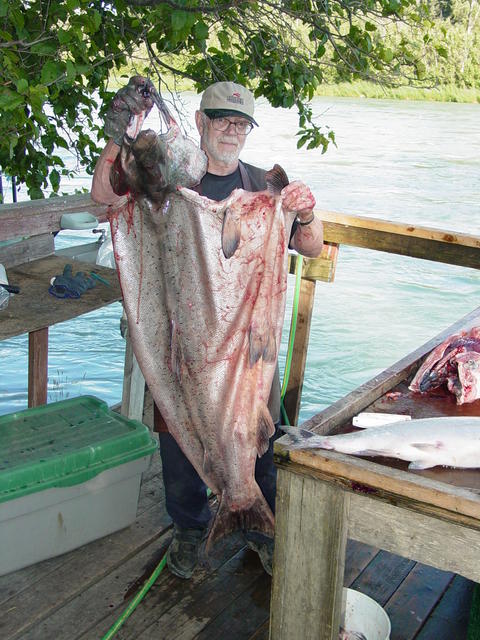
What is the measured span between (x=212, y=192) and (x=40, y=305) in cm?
106

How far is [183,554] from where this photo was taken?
10.2ft

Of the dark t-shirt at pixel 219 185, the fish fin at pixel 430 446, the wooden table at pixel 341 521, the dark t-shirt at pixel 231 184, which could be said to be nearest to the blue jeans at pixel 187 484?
the dark t-shirt at pixel 231 184

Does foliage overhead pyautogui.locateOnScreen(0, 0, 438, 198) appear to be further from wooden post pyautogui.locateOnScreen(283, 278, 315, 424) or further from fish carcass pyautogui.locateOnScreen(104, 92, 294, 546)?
fish carcass pyautogui.locateOnScreen(104, 92, 294, 546)

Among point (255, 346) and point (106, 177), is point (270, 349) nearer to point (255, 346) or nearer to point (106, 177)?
point (255, 346)

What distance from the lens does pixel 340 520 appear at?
1874 mm

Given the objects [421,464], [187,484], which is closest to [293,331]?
[187,484]

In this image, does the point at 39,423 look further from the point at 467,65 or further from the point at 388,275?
the point at 467,65

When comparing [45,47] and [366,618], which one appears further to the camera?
[45,47]

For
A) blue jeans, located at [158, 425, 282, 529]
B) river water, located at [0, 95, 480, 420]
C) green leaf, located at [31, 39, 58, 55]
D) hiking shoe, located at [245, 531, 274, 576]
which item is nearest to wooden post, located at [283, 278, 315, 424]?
blue jeans, located at [158, 425, 282, 529]

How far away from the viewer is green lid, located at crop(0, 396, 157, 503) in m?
2.95

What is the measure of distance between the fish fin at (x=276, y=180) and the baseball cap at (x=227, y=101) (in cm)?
54

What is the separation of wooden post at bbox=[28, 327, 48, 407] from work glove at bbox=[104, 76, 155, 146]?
1.71 metres

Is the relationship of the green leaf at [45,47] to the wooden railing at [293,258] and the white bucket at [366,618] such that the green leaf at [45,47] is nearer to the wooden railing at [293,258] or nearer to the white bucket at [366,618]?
the wooden railing at [293,258]

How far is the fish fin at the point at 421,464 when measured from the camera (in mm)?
1912
